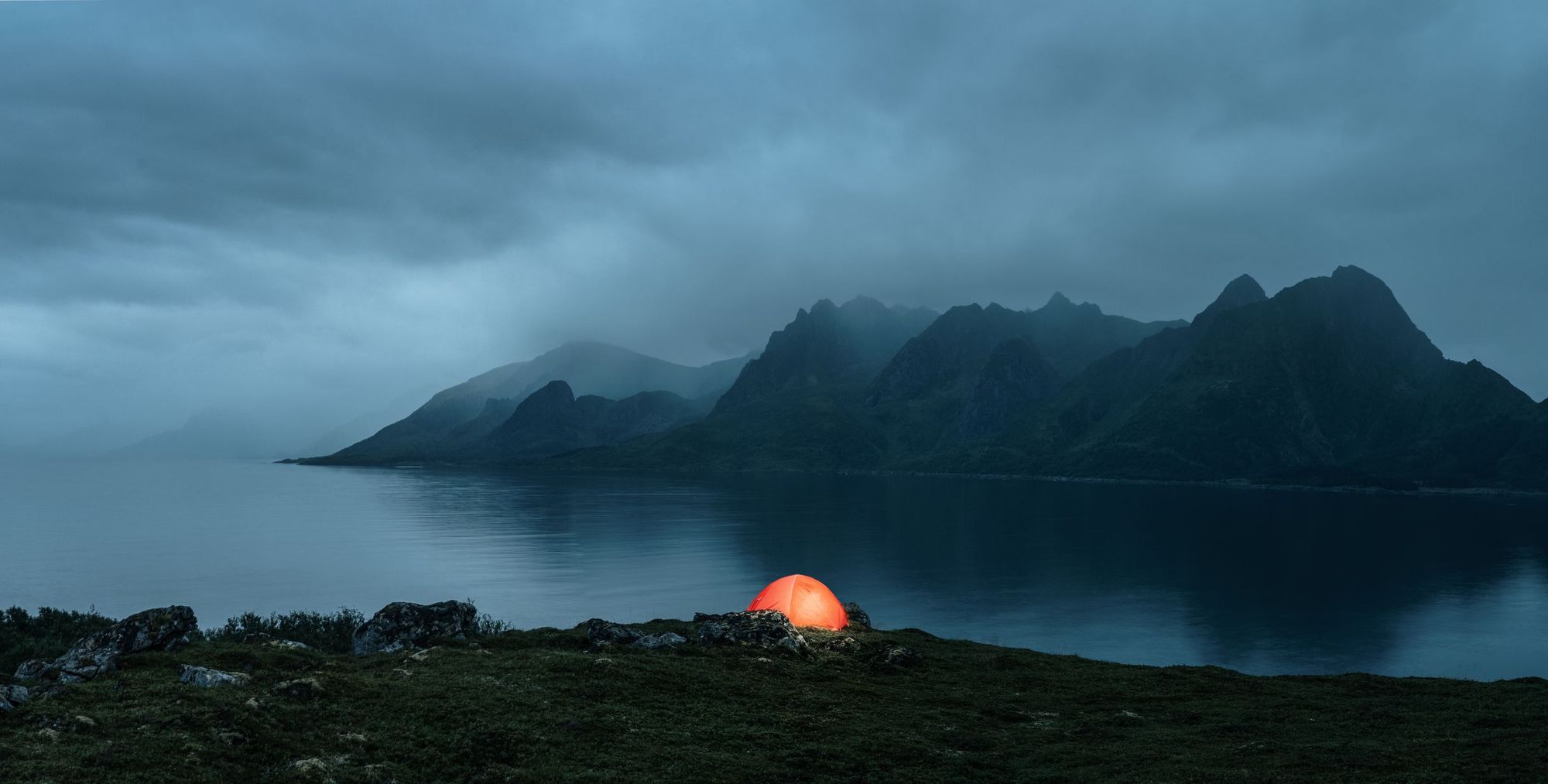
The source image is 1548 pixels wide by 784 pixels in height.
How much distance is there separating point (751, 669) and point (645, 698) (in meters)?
7.73

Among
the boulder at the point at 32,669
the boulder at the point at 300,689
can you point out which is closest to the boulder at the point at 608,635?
the boulder at the point at 300,689

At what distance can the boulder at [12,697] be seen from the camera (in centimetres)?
2152

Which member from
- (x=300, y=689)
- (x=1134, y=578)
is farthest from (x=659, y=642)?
(x=1134, y=578)

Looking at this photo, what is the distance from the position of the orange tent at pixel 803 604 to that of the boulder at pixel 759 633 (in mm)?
6722

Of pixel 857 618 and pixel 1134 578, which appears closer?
pixel 857 618

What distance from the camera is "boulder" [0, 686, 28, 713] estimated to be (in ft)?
70.6

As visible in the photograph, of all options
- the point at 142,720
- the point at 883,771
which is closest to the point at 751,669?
the point at 883,771

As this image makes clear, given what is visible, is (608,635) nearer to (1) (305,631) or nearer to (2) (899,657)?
(2) (899,657)

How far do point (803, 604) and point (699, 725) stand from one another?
23.8 meters

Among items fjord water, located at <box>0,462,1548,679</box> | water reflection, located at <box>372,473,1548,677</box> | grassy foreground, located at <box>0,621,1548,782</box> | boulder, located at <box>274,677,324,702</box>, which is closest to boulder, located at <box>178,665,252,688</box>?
grassy foreground, located at <box>0,621,1548,782</box>

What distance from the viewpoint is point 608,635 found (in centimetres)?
3969

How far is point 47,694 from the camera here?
74.9ft

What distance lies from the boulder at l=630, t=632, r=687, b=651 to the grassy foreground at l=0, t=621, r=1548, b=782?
144cm

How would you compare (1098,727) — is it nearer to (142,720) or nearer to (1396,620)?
(142,720)
